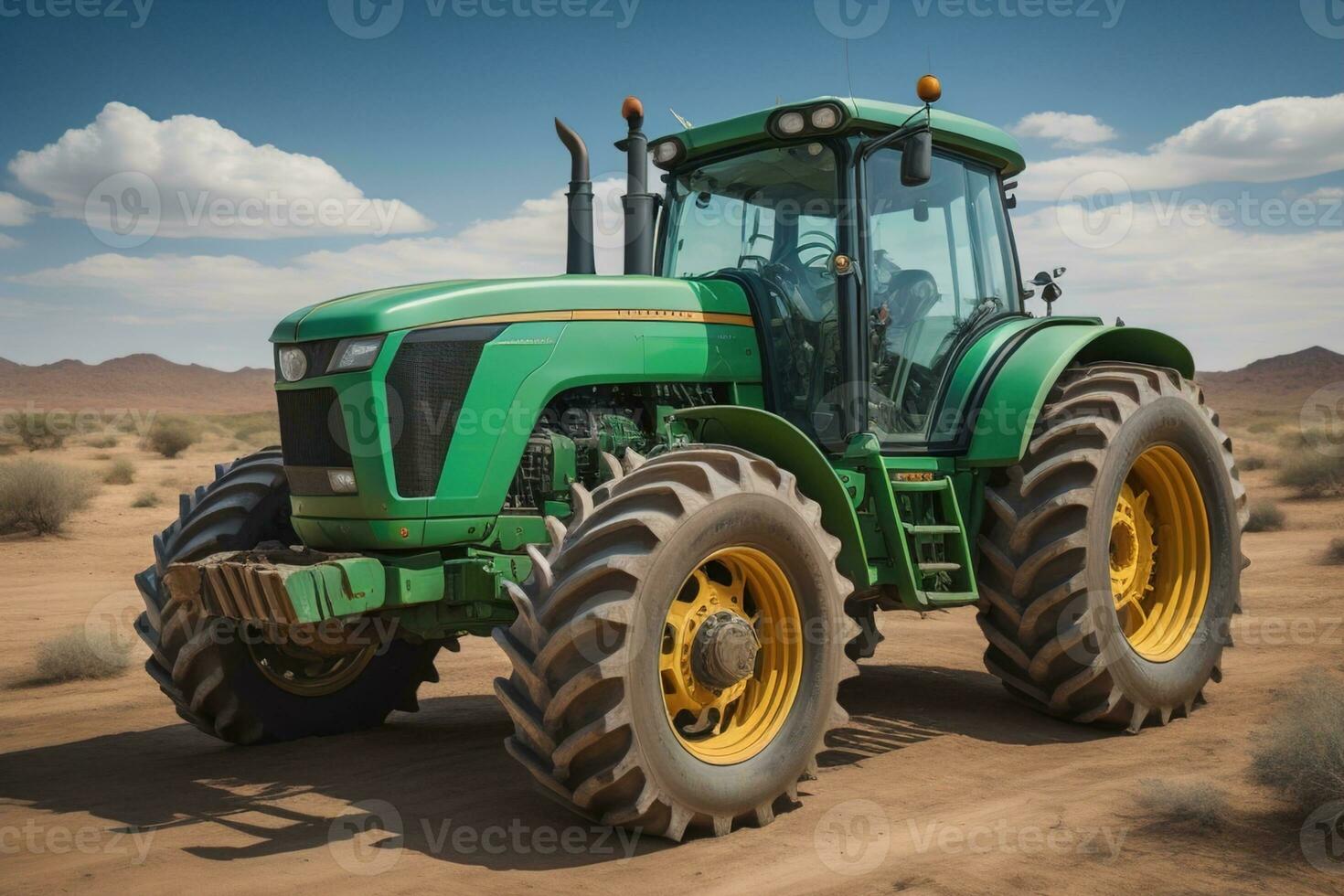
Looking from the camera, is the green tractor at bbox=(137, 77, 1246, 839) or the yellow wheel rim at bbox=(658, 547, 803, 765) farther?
the yellow wheel rim at bbox=(658, 547, 803, 765)

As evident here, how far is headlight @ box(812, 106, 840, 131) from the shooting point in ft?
19.7

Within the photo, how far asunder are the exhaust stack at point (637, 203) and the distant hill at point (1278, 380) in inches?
2726

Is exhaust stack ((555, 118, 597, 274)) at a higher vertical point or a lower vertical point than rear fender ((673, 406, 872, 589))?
higher

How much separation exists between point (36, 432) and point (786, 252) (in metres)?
29.8

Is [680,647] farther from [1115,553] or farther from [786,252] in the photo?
[1115,553]

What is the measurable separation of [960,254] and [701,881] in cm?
417

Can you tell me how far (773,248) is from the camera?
6.48m

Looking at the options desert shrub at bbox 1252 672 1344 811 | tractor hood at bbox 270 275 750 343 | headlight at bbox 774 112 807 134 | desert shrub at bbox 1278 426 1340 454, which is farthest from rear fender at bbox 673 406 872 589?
desert shrub at bbox 1278 426 1340 454

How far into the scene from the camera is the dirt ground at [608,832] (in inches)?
163

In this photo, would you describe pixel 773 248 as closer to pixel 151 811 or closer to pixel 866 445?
pixel 866 445

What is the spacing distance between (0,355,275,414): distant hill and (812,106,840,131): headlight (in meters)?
71.5

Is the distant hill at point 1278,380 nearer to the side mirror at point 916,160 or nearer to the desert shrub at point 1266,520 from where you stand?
the desert shrub at point 1266,520

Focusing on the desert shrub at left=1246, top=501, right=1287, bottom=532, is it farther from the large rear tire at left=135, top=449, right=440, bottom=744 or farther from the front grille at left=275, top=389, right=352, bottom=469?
the front grille at left=275, top=389, right=352, bottom=469

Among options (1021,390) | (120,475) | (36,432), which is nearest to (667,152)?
(1021,390)
